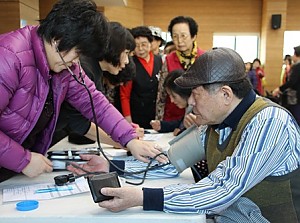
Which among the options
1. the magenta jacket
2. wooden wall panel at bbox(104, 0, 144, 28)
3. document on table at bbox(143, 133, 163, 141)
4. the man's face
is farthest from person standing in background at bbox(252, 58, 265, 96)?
the magenta jacket

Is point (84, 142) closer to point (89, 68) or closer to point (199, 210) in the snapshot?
point (89, 68)

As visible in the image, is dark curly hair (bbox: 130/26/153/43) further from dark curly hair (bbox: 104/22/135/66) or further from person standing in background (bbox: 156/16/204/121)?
dark curly hair (bbox: 104/22/135/66)

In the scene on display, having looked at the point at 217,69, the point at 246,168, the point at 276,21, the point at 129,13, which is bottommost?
the point at 246,168

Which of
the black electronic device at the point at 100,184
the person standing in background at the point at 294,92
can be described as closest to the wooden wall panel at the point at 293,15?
the person standing in background at the point at 294,92

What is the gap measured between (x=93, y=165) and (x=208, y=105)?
49cm

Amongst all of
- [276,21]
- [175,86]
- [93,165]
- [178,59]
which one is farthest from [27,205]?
[276,21]

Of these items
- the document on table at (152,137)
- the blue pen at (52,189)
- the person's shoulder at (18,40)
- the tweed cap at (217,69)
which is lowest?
the document on table at (152,137)

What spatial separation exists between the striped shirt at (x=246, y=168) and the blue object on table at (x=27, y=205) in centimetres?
29

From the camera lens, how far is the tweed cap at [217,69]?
3.51 ft

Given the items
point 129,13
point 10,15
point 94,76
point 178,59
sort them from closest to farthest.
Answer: point 94,76 < point 178,59 < point 10,15 < point 129,13

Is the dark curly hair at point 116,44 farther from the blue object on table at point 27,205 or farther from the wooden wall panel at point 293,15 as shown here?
the wooden wall panel at point 293,15

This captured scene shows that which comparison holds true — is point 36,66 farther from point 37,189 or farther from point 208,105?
point 208,105

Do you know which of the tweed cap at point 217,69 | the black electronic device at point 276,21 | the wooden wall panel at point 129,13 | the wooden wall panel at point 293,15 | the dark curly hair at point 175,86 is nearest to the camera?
the tweed cap at point 217,69

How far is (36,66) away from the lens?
3.90ft
